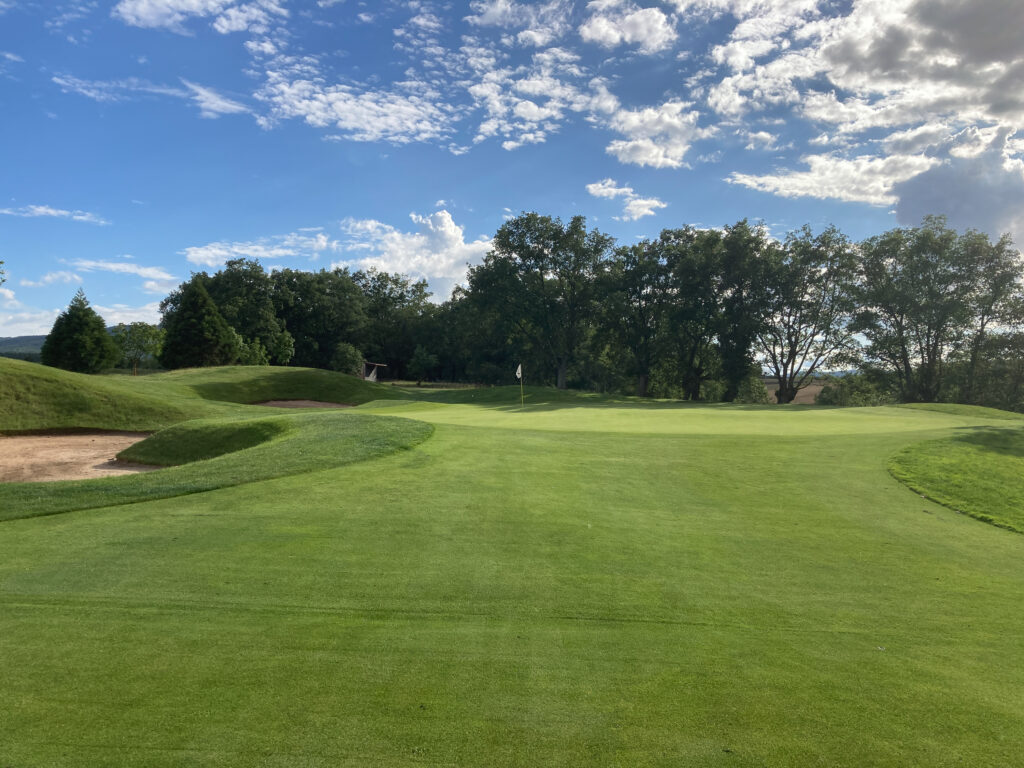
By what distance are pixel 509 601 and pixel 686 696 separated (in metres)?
1.66

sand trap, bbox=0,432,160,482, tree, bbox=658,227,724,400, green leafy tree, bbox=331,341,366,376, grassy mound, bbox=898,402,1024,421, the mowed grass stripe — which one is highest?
tree, bbox=658,227,724,400

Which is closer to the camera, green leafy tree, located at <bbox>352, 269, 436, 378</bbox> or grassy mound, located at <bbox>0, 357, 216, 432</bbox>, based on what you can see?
grassy mound, located at <bbox>0, 357, 216, 432</bbox>

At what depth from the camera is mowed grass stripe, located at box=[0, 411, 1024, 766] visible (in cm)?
303

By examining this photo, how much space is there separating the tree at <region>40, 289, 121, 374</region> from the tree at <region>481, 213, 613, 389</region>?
92.3 feet

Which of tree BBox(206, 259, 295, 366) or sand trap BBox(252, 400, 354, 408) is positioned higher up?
tree BBox(206, 259, 295, 366)

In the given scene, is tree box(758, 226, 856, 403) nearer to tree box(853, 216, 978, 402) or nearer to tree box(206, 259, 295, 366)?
tree box(853, 216, 978, 402)

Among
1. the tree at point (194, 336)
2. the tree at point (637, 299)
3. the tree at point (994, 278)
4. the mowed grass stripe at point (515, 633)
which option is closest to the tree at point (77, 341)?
the tree at point (194, 336)

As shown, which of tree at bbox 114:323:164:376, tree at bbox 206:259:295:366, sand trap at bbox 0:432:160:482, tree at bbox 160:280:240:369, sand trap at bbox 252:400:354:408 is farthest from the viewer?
tree at bbox 206:259:295:366

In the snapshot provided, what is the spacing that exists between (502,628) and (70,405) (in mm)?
22261

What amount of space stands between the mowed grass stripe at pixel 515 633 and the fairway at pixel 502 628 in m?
0.02

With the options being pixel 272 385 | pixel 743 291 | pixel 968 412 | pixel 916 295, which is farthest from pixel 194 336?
pixel 916 295

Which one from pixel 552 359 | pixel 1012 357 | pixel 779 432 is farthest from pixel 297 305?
pixel 1012 357

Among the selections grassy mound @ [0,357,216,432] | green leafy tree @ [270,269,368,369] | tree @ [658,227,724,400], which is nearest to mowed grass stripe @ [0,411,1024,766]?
grassy mound @ [0,357,216,432]

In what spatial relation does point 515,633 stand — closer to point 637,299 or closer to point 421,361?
point 637,299
